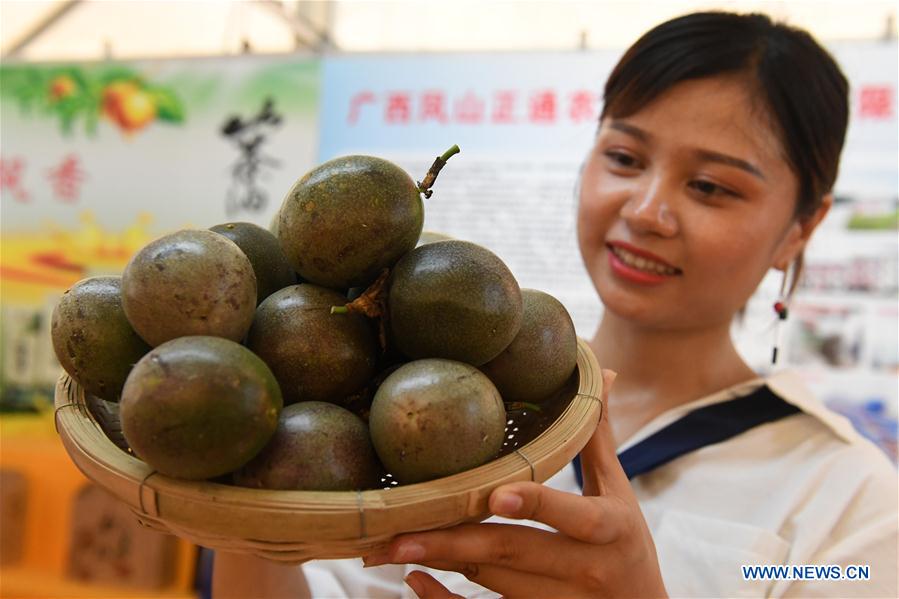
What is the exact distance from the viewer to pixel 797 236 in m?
1.51

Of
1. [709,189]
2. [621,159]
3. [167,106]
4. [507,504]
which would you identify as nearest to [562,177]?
[621,159]

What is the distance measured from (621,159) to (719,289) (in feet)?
1.08

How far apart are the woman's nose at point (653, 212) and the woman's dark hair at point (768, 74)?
0.61ft

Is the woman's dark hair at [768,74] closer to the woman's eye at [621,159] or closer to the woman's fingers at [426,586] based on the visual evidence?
the woman's eye at [621,159]

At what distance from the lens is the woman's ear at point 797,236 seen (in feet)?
4.87

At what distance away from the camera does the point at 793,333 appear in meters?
2.18

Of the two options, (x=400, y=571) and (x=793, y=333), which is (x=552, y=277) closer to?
(x=793, y=333)

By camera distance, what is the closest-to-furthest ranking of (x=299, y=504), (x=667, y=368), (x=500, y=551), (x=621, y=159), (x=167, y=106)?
(x=299, y=504)
(x=500, y=551)
(x=621, y=159)
(x=667, y=368)
(x=167, y=106)

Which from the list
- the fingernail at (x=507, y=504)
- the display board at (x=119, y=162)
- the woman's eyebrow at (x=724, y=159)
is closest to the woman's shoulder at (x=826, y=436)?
the woman's eyebrow at (x=724, y=159)

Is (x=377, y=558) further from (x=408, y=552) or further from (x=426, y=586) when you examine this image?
(x=426, y=586)

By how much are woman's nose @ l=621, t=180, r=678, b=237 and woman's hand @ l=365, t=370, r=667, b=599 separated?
58 cm

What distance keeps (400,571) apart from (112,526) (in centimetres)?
180

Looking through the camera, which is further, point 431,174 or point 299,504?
point 431,174

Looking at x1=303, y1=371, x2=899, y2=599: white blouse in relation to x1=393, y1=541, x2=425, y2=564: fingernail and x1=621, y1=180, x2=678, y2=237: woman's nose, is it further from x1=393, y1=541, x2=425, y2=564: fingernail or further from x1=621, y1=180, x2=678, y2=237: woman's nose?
x1=393, y1=541, x2=425, y2=564: fingernail
